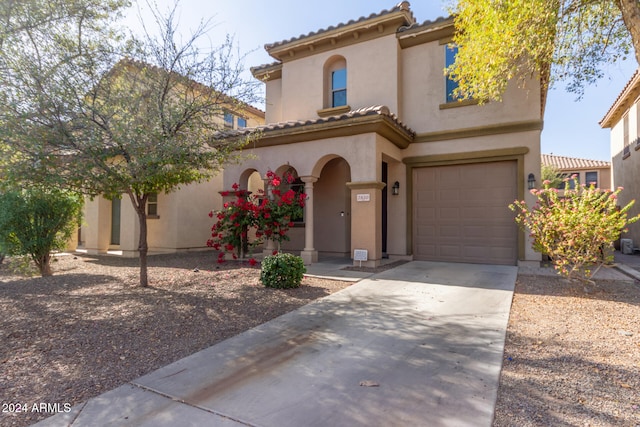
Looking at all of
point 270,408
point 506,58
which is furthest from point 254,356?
point 506,58

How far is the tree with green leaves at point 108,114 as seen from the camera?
16.0ft

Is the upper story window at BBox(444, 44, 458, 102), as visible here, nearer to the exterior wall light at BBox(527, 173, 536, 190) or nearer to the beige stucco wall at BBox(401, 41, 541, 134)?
the beige stucco wall at BBox(401, 41, 541, 134)

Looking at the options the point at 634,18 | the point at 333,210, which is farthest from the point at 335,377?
the point at 333,210

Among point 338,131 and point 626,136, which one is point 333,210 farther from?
point 626,136

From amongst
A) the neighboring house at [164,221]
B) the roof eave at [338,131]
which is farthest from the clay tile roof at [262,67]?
the roof eave at [338,131]

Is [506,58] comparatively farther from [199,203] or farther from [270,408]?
[199,203]

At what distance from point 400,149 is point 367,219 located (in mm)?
2879

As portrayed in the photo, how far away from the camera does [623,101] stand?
13891mm

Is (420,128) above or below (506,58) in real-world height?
below

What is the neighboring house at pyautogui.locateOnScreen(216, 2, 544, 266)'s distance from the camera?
8.80 m

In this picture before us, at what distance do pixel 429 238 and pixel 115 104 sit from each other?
27.4 feet

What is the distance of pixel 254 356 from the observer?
357 centimetres

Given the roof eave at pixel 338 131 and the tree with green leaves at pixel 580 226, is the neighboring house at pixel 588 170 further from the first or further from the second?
the tree with green leaves at pixel 580 226

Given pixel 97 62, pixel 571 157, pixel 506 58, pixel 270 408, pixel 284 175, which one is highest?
pixel 571 157
